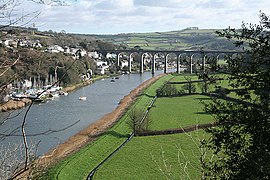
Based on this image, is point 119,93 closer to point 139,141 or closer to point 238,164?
point 139,141

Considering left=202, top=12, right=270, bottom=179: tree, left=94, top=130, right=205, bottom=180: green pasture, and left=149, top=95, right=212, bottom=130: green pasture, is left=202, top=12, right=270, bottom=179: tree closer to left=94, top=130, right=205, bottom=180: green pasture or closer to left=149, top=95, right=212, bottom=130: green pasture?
left=94, top=130, right=205, bottom=180: green pasture

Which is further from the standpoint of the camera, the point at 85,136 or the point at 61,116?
the point at 61,116

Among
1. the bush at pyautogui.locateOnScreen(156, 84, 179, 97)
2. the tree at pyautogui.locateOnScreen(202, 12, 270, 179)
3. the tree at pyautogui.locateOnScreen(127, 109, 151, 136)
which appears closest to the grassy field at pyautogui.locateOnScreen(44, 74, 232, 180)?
the tree at pyautogui.locateOnScreen(127, 109, 151, 136)

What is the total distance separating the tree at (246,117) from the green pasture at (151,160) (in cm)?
444

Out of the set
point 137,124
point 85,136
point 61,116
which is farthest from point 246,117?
point 61,116

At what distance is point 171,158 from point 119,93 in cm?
1846

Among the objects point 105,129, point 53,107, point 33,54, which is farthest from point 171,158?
point 53,107

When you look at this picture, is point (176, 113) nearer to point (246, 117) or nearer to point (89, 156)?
point (89, 156)

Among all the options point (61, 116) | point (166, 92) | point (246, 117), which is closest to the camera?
point (246, 117)

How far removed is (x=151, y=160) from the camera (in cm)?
1208

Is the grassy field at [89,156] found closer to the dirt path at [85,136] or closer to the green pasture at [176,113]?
the dirt path at [85,136]

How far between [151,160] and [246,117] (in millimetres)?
8365

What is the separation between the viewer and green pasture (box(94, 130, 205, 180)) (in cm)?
1043

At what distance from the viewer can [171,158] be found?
12.2 metres
